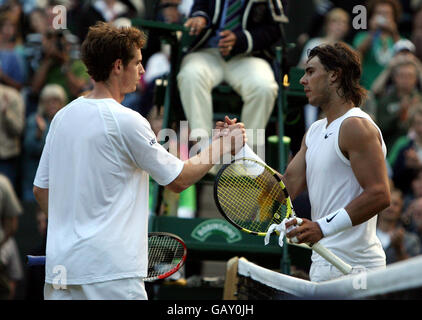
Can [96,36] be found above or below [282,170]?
above

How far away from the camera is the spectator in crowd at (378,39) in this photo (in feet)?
29.1

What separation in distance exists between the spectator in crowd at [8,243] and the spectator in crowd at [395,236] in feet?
11.7

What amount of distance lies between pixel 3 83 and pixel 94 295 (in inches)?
241

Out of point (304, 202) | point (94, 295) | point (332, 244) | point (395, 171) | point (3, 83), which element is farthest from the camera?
point (3, 83)

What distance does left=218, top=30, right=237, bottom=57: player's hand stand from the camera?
231 inches

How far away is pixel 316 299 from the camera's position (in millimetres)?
3617

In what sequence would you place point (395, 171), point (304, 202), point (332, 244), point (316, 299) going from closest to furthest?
1. point (316, 299)
2. point (332, 244)
3. point (304, 202)
4. point (395, 171)

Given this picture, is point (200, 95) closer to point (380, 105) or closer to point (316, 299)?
point (316, 299)

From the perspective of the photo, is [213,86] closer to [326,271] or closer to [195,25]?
[195,25]

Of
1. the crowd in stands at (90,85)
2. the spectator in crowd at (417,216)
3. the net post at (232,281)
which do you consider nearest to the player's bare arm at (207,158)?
the net post at (232,281)

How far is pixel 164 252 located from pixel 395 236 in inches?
131

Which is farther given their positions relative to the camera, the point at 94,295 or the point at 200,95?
the point at 200,95

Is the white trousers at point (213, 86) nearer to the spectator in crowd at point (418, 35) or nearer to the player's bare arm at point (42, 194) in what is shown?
the player's bare arm at point (42, 194)
